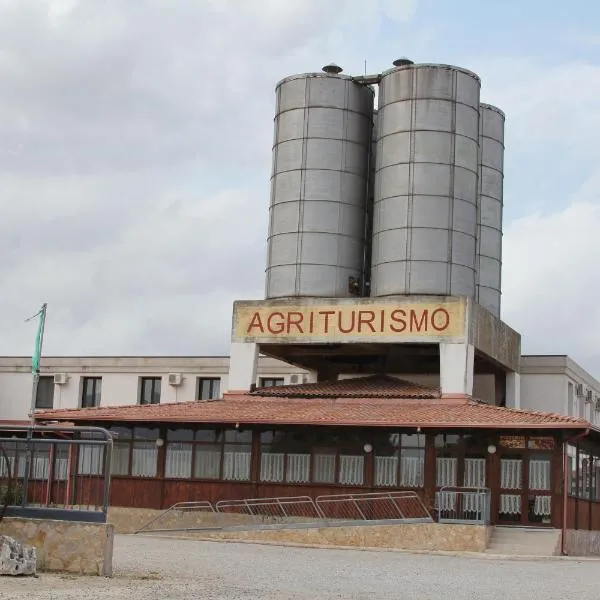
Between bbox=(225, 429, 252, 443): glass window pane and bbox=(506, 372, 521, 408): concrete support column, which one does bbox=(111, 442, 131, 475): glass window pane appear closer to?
bbox=(225, 429, 252, 443): glass window pane

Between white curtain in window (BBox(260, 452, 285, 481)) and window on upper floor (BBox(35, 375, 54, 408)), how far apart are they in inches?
953

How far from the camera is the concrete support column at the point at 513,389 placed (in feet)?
142

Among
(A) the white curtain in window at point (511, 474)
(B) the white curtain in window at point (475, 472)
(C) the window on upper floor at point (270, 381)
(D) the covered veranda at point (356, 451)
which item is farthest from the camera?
(C) the window on upper floor at point (270, 381)

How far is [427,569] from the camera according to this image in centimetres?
2262

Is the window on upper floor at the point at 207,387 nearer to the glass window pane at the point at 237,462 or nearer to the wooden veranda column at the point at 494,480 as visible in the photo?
the glass window pane at the point at 237,462

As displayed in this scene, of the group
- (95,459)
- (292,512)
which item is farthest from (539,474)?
(95,459)

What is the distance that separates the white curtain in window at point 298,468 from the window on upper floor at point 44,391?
24862 mm

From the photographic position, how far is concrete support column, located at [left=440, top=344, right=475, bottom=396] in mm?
36781

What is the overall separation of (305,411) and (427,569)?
43.2 feet

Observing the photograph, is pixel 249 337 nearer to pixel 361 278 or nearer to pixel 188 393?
pixel 361 278

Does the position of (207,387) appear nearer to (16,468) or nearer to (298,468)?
(298,468)

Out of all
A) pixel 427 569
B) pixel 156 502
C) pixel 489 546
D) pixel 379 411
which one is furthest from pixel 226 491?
pixel 427 569

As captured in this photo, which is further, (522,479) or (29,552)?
(522,479)

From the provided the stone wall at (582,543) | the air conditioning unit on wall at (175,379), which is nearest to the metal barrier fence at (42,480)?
the stone wall at (582,543)
